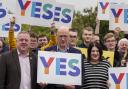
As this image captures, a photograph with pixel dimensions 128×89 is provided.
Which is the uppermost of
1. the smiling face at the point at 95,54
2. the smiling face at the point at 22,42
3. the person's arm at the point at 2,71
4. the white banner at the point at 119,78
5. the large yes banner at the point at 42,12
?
the large yes banner at the point at 42,12

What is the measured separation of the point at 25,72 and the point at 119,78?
1968 mm

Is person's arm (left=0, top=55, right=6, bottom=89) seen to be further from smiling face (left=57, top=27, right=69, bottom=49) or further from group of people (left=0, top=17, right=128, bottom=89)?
smiling face (left=57, top=27, right=69, bottom=49)

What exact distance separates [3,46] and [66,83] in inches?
105

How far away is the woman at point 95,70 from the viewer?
9.64 metres

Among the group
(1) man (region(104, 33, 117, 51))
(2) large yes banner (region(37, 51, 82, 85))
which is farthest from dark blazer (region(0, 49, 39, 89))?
(1) man (region(104, 33, 117, 51))

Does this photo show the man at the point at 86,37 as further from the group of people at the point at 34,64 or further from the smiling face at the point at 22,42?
the smiling face at the point at 22,42

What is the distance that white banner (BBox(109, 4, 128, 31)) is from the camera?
44.6ft

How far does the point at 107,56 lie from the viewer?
11000 mm

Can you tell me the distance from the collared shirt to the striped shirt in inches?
46.9

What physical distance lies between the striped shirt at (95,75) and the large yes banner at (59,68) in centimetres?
17

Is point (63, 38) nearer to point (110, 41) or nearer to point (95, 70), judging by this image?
point (95, 70)

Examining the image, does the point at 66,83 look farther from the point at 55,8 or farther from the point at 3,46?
the point at 55,8

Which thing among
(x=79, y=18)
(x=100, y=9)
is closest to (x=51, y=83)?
(x=100, y=9)

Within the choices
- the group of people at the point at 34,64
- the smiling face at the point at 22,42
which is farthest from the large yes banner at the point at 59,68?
the smiling face at the point at 22,42
